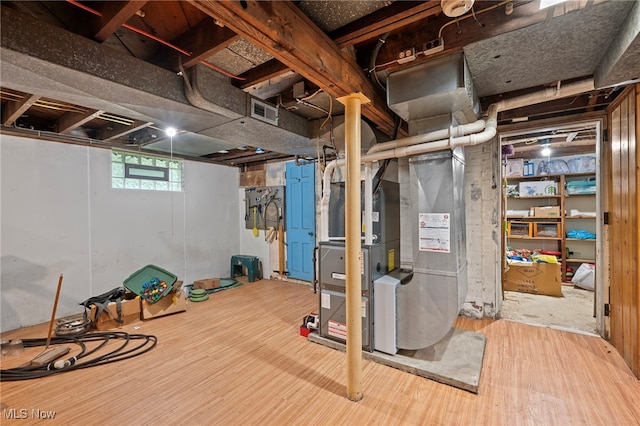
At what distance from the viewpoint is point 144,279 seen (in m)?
3.52

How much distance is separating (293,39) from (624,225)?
306 cm

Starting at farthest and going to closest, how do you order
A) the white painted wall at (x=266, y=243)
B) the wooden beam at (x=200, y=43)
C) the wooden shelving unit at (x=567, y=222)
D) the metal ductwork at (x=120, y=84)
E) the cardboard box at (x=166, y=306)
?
1. the white painted wall at (x=266, y=243)
2. the wooden shelving unit at (x=567, y=222)
3. the cardboard box at (x=166, y=306)
4. the wooden beam at (x=200, y=43)
5. the metal ductwork at (x=120, y=84)

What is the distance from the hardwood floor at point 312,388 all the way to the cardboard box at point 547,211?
281 centimetres

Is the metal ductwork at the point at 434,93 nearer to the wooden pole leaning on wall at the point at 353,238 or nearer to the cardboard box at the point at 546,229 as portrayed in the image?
the wooden pole leaning on wall at the point at 353,238

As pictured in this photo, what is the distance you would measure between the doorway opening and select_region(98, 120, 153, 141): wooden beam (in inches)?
183

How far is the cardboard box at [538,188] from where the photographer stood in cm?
482

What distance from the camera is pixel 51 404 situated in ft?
6.14

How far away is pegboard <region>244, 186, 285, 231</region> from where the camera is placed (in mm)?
5195

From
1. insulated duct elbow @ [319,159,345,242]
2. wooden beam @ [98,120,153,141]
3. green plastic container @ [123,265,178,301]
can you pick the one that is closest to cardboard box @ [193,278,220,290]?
green plastic container @ [123,265,178,301]

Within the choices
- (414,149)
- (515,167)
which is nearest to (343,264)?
(414,149)

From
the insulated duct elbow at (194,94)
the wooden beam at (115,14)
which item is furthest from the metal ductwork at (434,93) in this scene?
the wooden beam at (115,14)

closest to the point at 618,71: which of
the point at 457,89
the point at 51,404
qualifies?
the point at 457,89

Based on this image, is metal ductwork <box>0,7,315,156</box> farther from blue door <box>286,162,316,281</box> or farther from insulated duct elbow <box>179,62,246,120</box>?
blue door <box>286,162,316,281</box>

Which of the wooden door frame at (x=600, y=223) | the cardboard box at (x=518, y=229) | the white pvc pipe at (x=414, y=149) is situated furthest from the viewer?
the cardboard box at (x=518, y=229)
